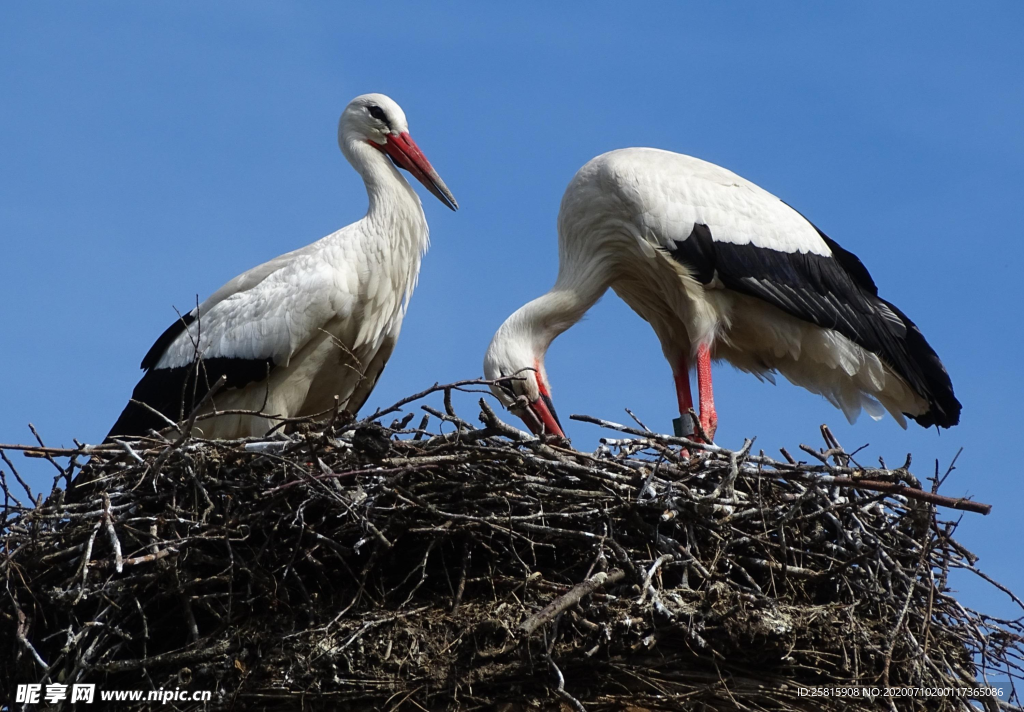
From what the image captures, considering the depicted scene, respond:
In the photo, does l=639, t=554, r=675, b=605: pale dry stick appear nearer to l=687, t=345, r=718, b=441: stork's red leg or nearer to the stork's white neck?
l=687, t=345, r=718, b=441: stork's red leg

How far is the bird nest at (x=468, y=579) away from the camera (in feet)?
13.8

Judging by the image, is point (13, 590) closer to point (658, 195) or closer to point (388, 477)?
point (388, 477)

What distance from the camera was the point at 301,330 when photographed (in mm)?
5668

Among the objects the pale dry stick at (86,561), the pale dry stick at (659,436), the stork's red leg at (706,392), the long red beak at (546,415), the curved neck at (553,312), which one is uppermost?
the curved neck at (553,312)

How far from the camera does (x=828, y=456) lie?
4750 millimetres

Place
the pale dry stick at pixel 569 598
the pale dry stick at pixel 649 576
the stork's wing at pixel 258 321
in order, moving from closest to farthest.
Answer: the pale dry stick at pixel 569 598
the pale dry stick at pixel 649 576
the stork's wing at pixel 258 321

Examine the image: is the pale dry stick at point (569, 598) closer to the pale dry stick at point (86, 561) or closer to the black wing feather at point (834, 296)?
the pale dry stick at point (86, 561)

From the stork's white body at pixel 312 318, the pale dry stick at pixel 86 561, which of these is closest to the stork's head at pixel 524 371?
the stork's white body at pixel 312 318

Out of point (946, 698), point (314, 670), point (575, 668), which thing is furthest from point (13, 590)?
point (946, 698)

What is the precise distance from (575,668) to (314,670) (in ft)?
2.66

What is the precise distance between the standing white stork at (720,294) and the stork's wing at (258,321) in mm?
841

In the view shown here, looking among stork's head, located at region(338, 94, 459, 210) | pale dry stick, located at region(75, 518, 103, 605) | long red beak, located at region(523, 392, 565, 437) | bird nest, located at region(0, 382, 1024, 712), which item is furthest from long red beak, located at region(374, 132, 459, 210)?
pale dry stick, located at region(75, 518, 103, 605)

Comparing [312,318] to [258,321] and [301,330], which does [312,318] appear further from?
[258,321]

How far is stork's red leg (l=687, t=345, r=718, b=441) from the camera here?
623 cm
